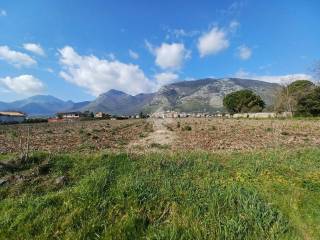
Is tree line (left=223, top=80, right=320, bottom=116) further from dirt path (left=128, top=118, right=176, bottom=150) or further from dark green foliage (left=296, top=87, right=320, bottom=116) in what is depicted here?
dirt path (left=128, top=118, right=176, bottom=150)

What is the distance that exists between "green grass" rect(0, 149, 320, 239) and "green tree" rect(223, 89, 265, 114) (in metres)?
106

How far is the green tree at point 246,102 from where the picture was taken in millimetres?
112281

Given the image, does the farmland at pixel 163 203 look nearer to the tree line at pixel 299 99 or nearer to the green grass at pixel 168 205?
the green grass at pixel 168 205

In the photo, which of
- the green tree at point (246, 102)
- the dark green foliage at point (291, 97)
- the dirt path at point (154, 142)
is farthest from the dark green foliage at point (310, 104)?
the dirt path at point (154, 142)

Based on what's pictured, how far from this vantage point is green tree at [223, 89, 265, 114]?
112 m

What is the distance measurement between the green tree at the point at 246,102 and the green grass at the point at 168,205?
10595 cm

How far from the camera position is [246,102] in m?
113

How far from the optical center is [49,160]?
11.7 metres

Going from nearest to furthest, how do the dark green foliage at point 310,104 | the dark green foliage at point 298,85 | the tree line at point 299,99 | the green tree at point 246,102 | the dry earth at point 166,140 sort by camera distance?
the dry earth at point 166,140 → the dark green foliage at point 310,104 → the tree line at point 299,99 → the dark green foliage at point 298,85 → the green tree at point 246,102

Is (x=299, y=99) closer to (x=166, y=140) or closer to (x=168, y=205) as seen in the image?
(x=166, y=140)

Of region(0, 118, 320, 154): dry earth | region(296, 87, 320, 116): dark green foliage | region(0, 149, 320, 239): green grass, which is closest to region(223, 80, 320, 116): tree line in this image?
region(296, 87, 320, 116): dark green foliage

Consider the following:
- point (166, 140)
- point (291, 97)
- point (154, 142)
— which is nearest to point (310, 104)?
point (291, 97)

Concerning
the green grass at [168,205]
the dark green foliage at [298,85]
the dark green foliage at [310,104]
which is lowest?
the green grass at [168,205]

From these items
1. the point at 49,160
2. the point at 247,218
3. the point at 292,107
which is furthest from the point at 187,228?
the point at 292,107
